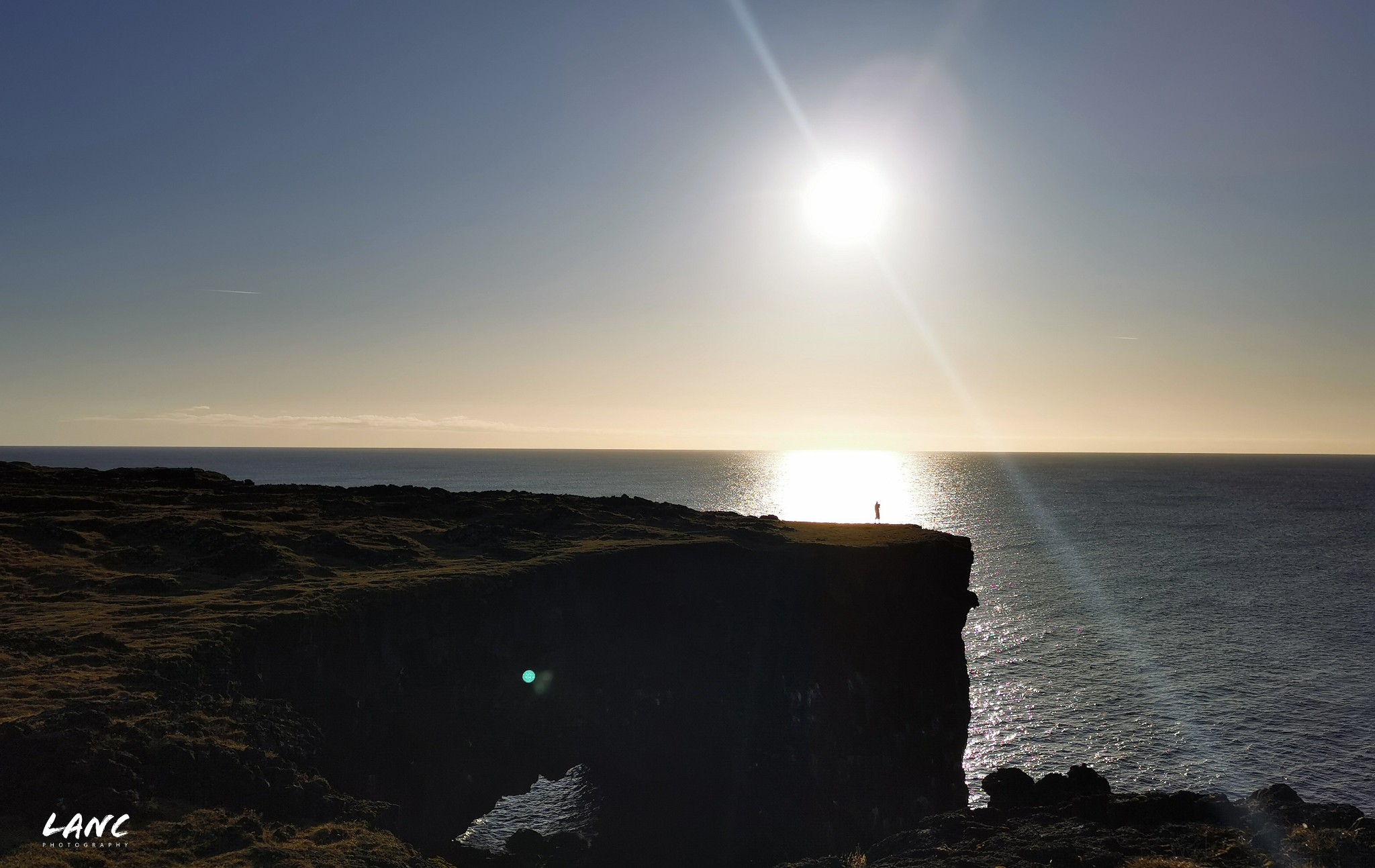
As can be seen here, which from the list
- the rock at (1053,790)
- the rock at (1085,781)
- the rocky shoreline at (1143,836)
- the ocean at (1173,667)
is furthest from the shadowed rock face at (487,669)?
the rocky shoreline at (1143,836)

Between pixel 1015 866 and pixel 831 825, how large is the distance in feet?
50.5

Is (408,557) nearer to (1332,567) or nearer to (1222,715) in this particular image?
(1222,715)

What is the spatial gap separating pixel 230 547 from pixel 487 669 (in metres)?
15.5

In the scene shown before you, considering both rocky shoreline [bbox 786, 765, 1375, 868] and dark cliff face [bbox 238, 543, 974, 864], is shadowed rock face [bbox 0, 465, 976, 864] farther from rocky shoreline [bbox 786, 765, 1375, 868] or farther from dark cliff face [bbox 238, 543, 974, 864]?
rocky shoreline [bbox 786, 765, 1375, 868]

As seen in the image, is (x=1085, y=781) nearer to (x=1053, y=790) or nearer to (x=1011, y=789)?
(x=1053, y=790)

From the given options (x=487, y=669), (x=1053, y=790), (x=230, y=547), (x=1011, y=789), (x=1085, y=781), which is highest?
(x=230, y=547)

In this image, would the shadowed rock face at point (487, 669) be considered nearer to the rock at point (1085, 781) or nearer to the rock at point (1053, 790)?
the rock at point (1053, 790)

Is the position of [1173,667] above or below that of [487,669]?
below

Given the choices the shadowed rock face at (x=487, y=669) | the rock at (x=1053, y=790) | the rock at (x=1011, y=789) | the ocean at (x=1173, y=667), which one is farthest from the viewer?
the ocean at (x=1173, y=667)

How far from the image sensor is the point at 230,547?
38.5 m

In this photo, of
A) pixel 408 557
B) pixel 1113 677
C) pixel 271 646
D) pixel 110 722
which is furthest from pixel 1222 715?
pixel 110 722

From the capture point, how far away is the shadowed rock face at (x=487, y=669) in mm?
23000

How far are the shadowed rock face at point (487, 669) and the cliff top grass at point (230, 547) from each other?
19 centimetres

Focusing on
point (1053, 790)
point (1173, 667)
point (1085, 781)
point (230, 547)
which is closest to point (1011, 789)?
point (1053, 790)
